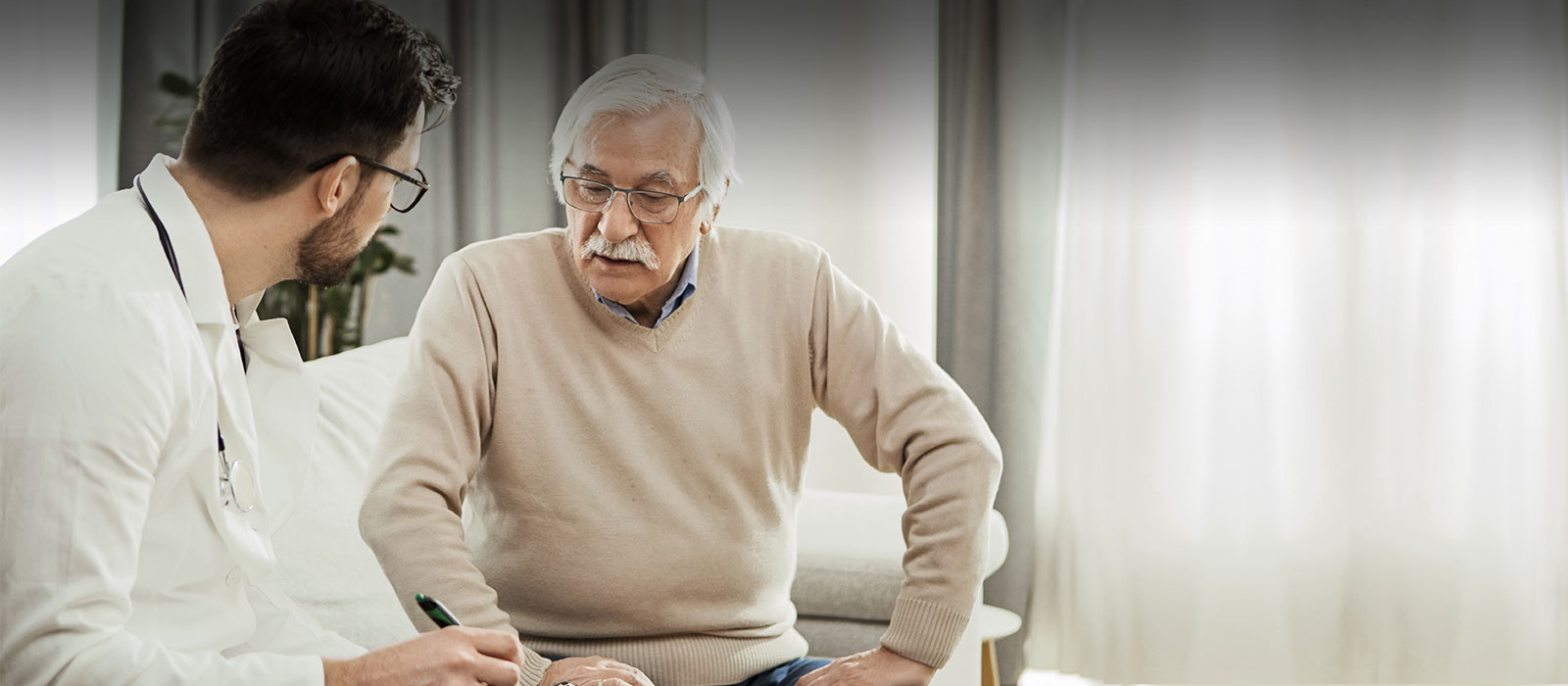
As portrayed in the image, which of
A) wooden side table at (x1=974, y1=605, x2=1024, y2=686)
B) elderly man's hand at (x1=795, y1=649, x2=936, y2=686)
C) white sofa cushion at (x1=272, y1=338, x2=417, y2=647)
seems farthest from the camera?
wooden side table at (x1=974, y1=605, x2=1024, y2=686)

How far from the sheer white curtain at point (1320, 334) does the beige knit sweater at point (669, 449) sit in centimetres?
161

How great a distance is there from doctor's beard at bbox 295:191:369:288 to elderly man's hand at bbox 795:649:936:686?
74 centimetres

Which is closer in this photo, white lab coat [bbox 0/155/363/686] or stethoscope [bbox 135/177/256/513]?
white lab coat [bbox 0/155/363/686]

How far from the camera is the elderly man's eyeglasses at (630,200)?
1523mm

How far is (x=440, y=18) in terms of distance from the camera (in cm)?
304

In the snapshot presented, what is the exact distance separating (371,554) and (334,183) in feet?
2.83

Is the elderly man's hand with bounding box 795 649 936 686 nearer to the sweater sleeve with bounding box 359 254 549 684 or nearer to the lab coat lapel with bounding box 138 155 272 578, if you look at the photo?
the sweater sleeve with bounding box 359 254 549 684

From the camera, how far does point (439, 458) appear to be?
1438 millimetres

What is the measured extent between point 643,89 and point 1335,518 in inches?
91.3

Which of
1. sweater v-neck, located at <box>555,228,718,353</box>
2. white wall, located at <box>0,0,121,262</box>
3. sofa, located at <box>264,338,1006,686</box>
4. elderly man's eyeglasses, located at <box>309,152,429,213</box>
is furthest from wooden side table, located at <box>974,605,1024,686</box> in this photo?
white wall, located at <box>0,0,121,262</box>

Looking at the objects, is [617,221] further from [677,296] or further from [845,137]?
[845,137]

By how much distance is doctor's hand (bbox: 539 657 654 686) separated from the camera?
1430 mm

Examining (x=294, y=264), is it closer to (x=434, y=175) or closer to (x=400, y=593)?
(x=400, y=593)

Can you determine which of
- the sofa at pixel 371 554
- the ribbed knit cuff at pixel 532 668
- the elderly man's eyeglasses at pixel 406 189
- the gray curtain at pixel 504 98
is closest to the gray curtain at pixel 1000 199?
the gray curtain at pixel 504 98
